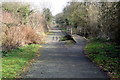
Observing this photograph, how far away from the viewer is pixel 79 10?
144ft

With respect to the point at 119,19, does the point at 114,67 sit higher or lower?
lower

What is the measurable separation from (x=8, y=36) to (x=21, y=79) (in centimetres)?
1077

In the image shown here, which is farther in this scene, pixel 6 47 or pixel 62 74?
pixel 6 47

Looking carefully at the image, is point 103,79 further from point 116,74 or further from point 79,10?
point 79,10

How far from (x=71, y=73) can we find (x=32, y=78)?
2.08 m

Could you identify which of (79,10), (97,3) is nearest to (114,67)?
(97,3)

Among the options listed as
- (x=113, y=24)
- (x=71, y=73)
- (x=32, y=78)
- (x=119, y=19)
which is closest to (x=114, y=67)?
(x=71, y=73)

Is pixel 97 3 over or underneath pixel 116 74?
over

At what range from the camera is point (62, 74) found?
11.1 m

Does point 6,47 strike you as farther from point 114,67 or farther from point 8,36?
point 114,67

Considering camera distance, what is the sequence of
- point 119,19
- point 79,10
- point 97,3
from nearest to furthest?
point 119,19
point 97,3
point 79,10

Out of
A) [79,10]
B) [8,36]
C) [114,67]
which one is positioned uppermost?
[79,10]

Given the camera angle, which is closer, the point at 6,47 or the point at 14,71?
the point at 14,71

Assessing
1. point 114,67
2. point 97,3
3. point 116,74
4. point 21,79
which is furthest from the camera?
point 97,3
